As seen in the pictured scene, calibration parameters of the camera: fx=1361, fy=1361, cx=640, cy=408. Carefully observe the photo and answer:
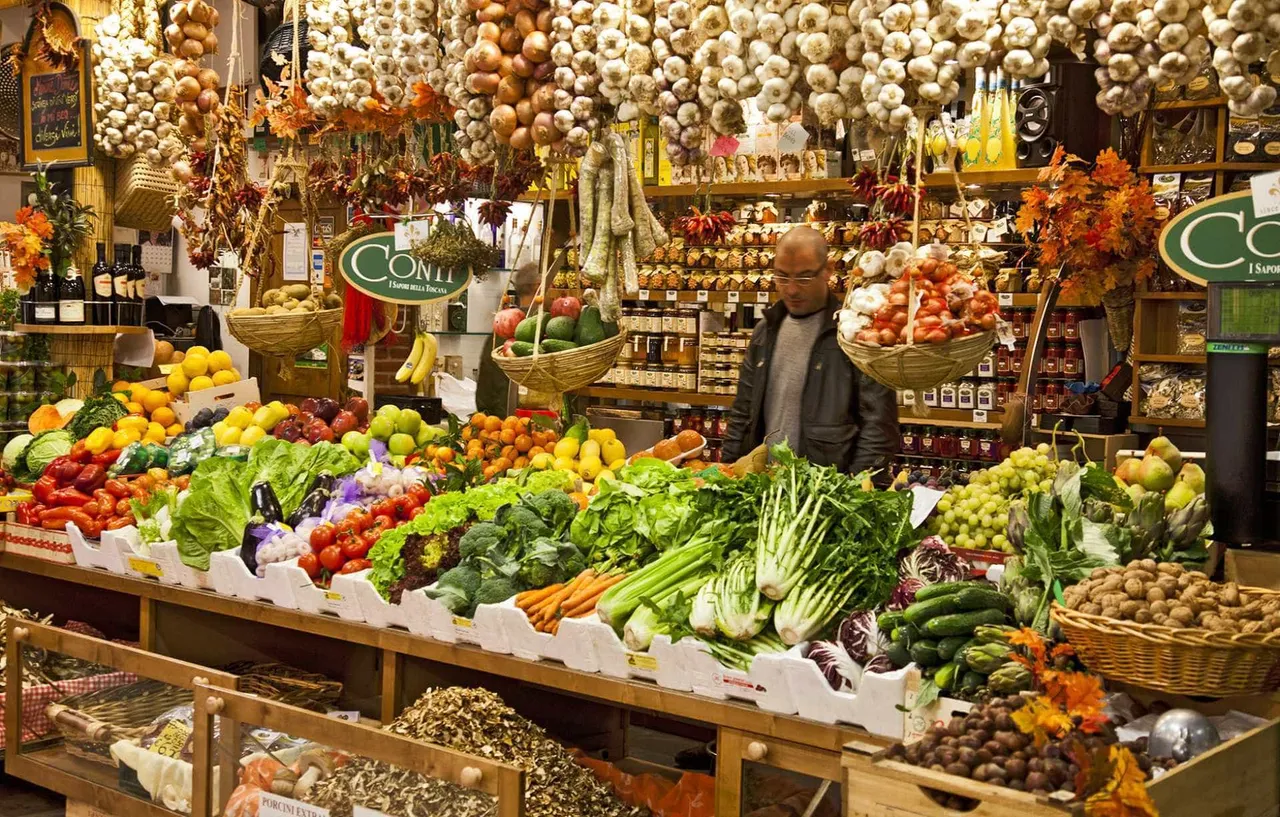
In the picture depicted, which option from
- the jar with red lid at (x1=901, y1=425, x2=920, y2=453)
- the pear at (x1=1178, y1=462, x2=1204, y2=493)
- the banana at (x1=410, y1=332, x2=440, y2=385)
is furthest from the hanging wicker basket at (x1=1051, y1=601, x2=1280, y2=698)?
the jar with red lid at (x1=901, y1=425, x2=920, y2=453)

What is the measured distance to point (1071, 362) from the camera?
23.2 ft

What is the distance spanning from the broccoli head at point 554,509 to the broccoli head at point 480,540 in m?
0.14

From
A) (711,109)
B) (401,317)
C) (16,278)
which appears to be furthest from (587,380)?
(401,317)

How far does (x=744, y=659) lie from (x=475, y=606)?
33.4 inches

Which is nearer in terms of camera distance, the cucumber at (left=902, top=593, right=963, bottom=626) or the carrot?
the cucumber at (left=902, top=593, right=963, bottom=626)

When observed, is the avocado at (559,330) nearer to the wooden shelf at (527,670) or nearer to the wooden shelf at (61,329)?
the wooden shelf at (527,670)

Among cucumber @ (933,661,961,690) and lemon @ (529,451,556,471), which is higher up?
lemon @ (529,451,556,471)

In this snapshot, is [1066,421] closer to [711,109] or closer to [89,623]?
[711,109]

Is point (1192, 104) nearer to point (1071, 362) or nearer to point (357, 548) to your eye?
point (1071, 362)

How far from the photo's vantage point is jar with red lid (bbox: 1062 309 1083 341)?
23.1ft

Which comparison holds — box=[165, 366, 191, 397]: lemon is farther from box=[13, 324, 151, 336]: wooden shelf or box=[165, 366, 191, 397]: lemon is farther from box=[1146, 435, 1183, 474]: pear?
box=[1146, 435, 1183, 474]: pear

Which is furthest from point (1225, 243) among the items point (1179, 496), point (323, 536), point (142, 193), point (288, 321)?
point (142, 193)

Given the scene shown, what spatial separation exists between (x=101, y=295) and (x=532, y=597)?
3.86 metres

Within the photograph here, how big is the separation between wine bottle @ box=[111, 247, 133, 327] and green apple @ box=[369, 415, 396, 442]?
6.31 feet
